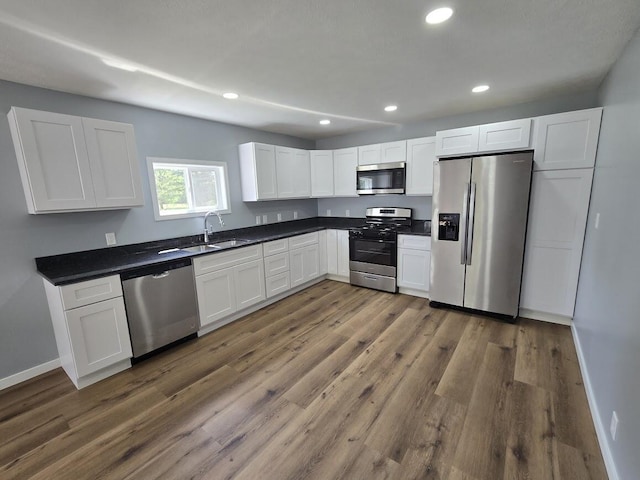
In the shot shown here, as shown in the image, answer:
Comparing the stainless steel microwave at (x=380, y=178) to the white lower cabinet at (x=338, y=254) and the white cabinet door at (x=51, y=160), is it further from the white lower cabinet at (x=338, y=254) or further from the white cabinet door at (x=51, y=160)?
the white cabinet door at (x=51, y=160)

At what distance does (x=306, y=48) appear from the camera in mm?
1913

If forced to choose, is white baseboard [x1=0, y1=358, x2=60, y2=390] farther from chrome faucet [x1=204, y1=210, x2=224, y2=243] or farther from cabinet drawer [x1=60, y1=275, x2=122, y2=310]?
chrome faucet [x1=204, y1=210, x2=224, y2=243]

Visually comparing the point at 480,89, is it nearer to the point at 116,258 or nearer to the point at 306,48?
the point at 306,48

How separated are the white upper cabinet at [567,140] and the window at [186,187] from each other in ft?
12.5

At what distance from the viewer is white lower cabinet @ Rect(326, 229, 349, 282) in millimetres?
4605

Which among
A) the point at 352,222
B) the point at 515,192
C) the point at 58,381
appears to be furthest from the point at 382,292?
the point at 58,381

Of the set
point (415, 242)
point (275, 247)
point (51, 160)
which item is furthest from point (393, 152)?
point (51, 160)

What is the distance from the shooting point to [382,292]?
4.26m

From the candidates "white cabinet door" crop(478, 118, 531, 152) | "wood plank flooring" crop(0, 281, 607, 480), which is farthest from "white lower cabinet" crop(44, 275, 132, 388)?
"white cabinet door" crop(478, 118, 531, 152)

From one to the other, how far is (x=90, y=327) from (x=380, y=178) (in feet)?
12.7

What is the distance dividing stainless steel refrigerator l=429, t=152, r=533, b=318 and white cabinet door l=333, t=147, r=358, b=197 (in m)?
1.53

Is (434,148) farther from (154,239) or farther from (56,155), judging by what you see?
(56,155)

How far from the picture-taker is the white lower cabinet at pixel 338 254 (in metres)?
4.61

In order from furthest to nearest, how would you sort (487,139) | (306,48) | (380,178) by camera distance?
1. (380,178)
2. (487,139)
3. (306,48)
